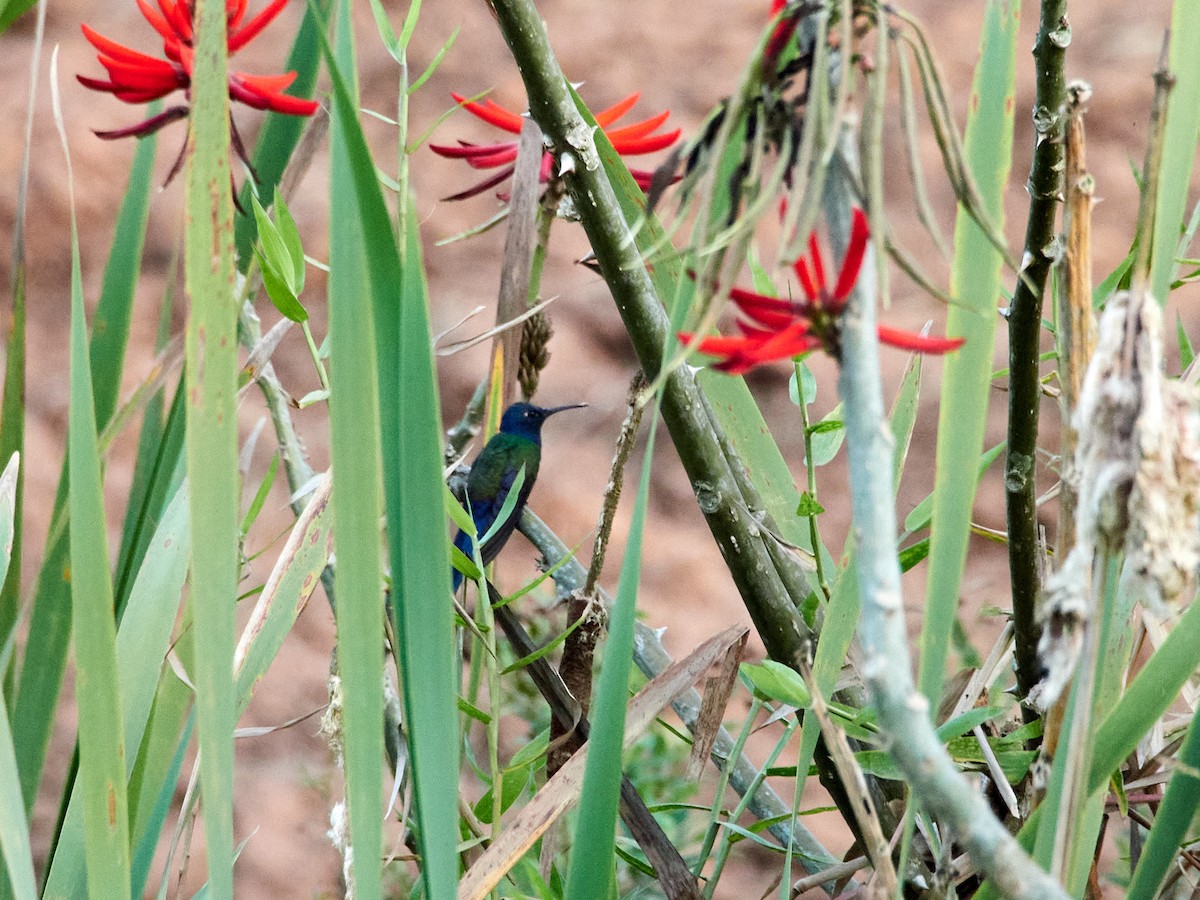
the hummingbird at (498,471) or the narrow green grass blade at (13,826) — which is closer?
the narrow green grass blade at (13,826)

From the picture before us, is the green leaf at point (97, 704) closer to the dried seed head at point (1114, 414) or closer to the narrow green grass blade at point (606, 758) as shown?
the narrow green grass blade at point (606, 758)

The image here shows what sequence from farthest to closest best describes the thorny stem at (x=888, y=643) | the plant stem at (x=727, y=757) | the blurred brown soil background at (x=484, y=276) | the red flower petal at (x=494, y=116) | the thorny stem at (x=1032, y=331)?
the blurred brown soil background at (x=484, y=276) → the plant stem at (x=727, y=757) → the red flower petal at (x=494, y=116) → the thorny stem at (x=1032, y=331) → the thorny stem at (x=888, y=643)

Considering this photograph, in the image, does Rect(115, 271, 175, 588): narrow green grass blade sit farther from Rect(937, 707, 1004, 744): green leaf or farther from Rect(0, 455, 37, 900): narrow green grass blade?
Rect(937, 707, 1004, 744): green leaf

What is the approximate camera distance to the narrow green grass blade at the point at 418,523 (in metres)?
0.33

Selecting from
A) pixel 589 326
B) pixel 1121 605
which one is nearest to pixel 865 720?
pixel 1121 605

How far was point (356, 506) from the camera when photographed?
329mm

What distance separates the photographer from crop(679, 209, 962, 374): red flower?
0.18m

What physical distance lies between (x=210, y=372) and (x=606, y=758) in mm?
160

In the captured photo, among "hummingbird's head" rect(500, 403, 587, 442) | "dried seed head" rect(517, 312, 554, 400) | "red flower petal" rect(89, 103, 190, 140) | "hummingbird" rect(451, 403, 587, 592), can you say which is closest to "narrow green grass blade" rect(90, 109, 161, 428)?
"red flower petal" rect(89, 103, 190, 140)

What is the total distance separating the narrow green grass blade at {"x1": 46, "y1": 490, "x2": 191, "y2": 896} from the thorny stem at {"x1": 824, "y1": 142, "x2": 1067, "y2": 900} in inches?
14.0

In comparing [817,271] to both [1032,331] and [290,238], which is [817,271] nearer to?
[1032,331]

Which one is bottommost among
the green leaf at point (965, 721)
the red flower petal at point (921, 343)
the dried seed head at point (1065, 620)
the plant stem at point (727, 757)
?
the plant stem at point (727, 757)

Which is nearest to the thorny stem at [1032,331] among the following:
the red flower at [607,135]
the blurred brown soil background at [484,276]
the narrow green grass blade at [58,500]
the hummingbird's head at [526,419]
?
the red flower at [607,135]

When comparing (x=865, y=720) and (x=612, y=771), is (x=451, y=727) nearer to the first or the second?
(x=612, y=771)
